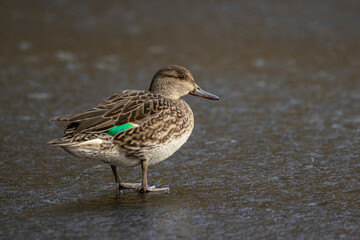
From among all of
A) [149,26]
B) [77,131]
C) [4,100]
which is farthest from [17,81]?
[77,131]

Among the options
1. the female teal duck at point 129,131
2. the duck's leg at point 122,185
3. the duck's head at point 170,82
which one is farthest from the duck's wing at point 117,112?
the duck's leg at point 122,185

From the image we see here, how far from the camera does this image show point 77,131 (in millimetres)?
4957

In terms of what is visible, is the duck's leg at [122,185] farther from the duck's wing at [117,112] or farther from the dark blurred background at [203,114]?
the duck's wing at [117,112]

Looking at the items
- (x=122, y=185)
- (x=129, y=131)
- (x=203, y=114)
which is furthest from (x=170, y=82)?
(x=203, y=114)

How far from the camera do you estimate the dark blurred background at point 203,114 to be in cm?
447

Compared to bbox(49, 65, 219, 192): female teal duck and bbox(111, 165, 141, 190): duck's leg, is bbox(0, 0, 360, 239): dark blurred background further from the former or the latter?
bbox(49, 65, 219, 192): female teal duck

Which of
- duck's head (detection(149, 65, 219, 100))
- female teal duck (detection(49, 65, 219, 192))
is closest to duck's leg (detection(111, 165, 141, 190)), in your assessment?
female teal duck (detection(49, 65, 219, 192))

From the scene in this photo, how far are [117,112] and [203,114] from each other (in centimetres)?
310

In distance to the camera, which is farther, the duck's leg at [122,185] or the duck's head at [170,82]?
the duck's head at [170,82]

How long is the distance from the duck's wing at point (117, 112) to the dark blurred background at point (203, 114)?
63 cm

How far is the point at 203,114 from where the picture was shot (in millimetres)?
8164

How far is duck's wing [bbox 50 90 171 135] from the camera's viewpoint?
16.5 ft

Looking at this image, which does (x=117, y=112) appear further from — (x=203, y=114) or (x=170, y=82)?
(x=203, y=114)

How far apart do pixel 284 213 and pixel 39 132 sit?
12.4ft
